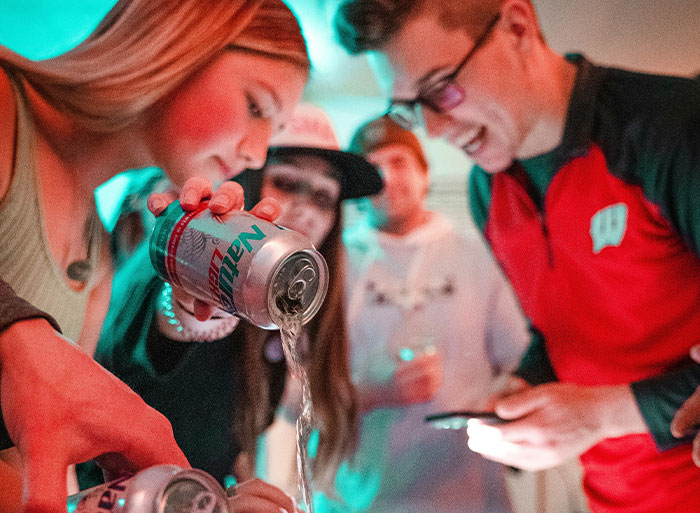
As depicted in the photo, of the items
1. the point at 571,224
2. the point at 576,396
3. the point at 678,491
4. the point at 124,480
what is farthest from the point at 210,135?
the point at 678,491

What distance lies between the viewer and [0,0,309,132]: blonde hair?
1105 millimetres

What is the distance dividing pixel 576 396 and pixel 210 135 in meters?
1.10

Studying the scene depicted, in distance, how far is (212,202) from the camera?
0.84m

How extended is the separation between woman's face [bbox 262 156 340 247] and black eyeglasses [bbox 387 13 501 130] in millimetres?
241

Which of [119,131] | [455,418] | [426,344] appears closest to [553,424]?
[455,418]

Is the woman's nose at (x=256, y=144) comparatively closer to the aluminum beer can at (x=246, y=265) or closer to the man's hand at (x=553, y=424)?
the aluminum beer can at (x=246, y=265)

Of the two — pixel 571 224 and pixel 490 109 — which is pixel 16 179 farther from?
pixel 571 224

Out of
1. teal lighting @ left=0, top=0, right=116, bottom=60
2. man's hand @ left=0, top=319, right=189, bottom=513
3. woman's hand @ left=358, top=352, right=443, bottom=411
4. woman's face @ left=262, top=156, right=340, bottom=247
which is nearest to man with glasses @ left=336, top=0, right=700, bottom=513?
woman's hand @ left=358, top=352, right=443, bottom=411

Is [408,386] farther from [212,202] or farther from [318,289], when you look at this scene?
[212,202]

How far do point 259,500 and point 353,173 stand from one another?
897 millimetres

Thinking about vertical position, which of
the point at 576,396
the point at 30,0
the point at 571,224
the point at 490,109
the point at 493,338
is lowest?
the point at 576,396

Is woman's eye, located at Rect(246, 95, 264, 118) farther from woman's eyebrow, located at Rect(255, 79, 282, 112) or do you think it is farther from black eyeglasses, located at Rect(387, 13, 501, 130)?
black eyeglasses, located at Rect(387, 13, 501, 130)

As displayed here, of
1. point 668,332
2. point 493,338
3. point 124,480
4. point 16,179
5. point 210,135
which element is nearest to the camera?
point 124,480

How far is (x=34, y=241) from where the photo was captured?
107 cm
